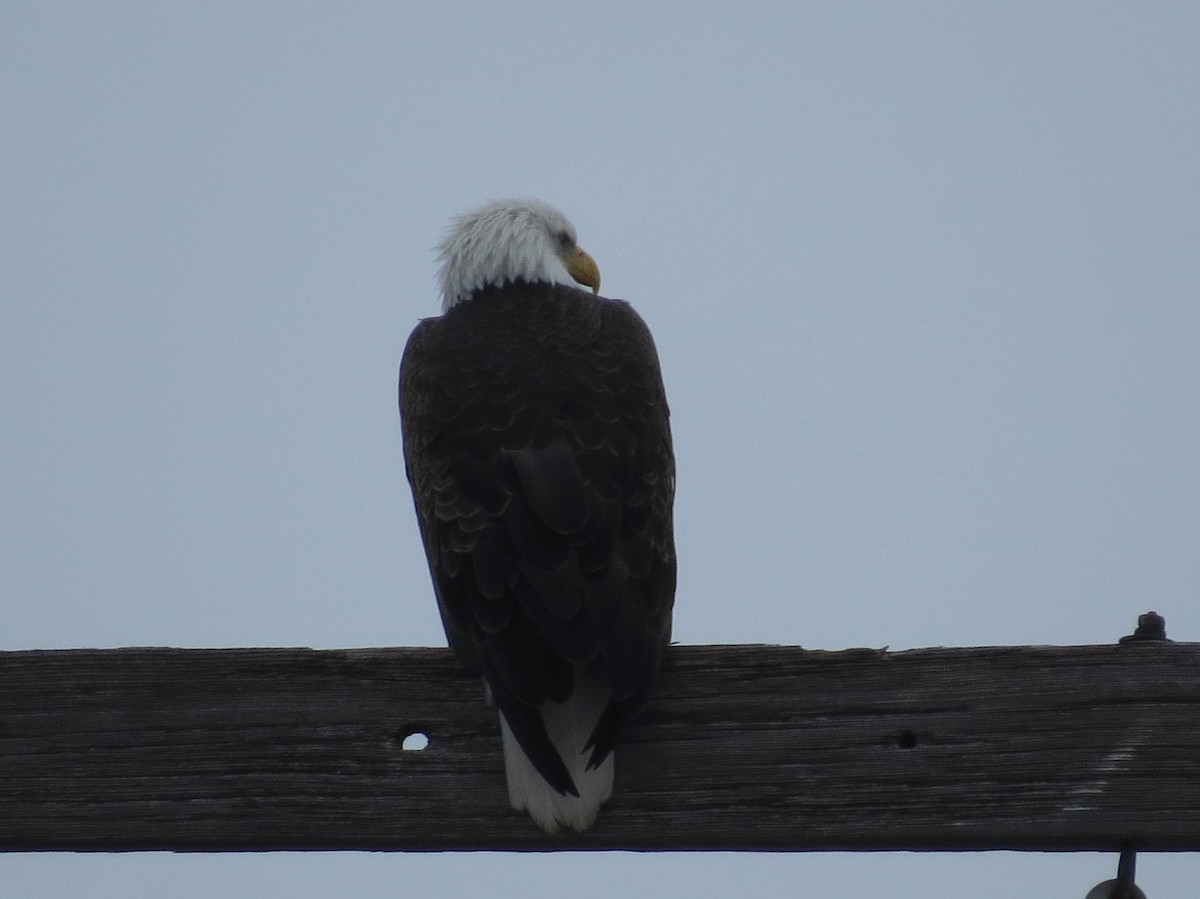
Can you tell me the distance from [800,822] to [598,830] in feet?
1.02

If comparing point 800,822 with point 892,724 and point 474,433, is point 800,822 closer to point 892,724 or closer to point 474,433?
point 892,724

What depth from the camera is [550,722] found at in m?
2.63

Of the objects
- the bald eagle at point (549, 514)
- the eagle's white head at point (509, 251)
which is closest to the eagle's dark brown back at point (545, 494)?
the bald eagle at point (549, 514)

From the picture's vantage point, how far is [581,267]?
5.29 m

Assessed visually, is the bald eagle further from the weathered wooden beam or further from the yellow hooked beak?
the yellow hooked beak

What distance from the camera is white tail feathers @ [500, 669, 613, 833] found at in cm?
243

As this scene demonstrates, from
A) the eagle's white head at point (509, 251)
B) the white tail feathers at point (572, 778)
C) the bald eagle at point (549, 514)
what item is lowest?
the white tail feathers at point (572, 778)

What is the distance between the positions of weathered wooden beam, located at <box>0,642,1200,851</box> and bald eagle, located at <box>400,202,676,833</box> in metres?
0.06

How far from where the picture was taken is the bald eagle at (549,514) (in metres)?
2.57

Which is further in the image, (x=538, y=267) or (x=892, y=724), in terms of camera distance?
(x=538, y=267)

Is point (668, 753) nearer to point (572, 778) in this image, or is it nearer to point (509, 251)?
point (572, 778)

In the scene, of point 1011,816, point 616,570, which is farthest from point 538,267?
point 1011,816

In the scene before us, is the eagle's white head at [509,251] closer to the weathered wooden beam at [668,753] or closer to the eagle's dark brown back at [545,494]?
the eagle's dark brown back at [545,494]

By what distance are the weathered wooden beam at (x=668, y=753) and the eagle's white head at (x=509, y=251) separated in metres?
2.39
